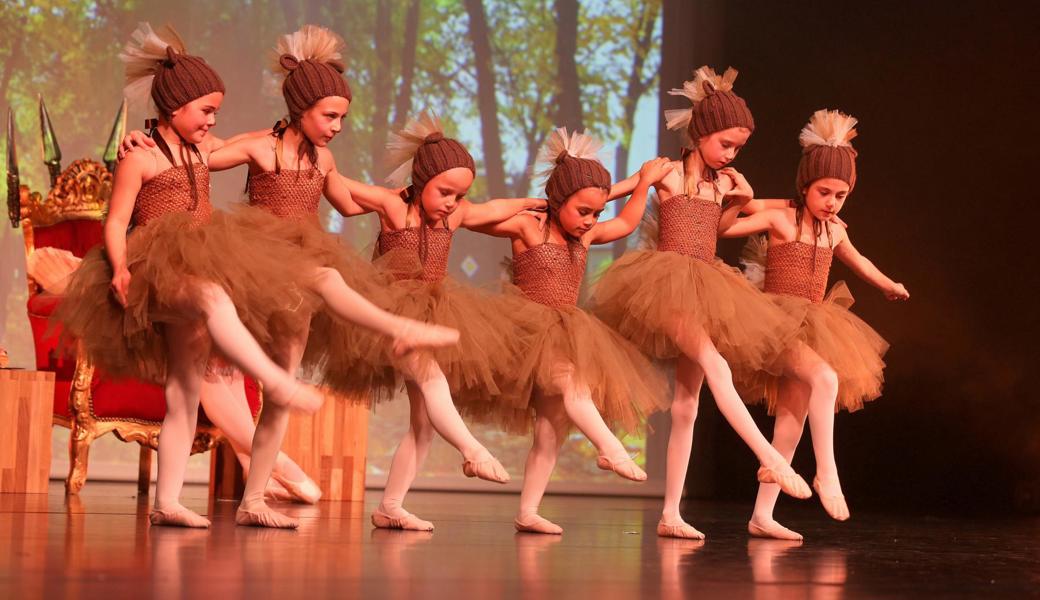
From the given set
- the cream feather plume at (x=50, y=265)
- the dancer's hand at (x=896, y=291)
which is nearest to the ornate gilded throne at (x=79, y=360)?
the cream feather plume at (x=50, y=265)

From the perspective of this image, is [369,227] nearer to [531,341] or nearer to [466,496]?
[466,496]

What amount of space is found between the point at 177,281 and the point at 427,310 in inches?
27.3

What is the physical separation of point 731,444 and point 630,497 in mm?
609

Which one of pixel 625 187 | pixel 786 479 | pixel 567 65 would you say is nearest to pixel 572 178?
pixel 625 187

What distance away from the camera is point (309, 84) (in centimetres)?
342

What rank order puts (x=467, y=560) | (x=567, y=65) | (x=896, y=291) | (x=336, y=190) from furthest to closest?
1. (x=567, y=65)
2. (x=896, y=291)
3. (x=336, y=190)
4. (x=467, y=560)

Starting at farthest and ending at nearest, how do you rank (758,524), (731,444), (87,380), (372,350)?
(731,444), (87,380), (758,524), (372,350)

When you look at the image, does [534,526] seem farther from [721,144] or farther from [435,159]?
[721,144]

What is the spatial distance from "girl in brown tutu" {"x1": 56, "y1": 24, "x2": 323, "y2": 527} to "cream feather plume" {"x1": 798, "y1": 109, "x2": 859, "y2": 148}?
1895 millimetres

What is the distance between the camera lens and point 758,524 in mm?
3818

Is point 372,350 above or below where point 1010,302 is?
below

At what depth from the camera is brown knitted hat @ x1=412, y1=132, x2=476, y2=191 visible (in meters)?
3.57

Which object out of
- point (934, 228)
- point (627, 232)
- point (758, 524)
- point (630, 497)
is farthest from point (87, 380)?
point (934, 228)

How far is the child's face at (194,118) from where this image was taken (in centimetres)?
325
